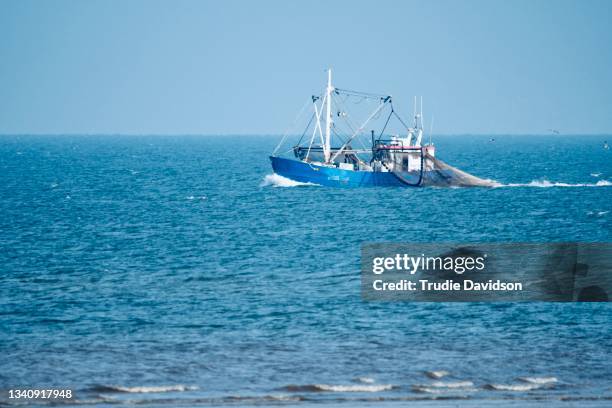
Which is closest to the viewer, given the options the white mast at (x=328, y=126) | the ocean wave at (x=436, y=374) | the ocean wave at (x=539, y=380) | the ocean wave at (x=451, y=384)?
the ocean wave at (x=451, y=384)

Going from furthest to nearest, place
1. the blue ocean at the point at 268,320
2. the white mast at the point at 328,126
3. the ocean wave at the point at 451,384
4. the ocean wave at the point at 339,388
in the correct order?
the white mast at the point at 328,126 → the blue ocean at the point at 268,320 → the ocean wave at the point at 451,384 → the ocean wave at the point at 339,388

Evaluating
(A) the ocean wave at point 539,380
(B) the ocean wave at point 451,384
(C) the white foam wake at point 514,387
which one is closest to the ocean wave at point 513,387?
(C) the white foam wake at point 514,387

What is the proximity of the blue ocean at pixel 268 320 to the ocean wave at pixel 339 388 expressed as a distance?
0.34ft

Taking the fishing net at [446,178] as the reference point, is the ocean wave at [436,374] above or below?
below

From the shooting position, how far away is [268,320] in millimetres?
40250

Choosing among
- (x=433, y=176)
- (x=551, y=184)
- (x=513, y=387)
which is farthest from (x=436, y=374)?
(x=551, y=184)

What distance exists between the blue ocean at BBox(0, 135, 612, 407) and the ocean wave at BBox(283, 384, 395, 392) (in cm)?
10

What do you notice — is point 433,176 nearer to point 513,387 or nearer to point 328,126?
point 328,126

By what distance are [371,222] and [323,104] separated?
4183 cm

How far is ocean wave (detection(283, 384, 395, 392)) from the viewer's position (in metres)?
28.1

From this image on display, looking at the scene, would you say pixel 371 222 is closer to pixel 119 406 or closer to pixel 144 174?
pixel 119 406

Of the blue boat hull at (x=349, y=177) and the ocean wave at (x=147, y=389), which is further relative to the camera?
the blue boat hull at (x=349, y=177)

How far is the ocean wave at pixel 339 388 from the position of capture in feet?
92.1

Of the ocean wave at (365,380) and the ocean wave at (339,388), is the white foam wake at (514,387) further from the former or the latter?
the ocean wave at (365,380)
